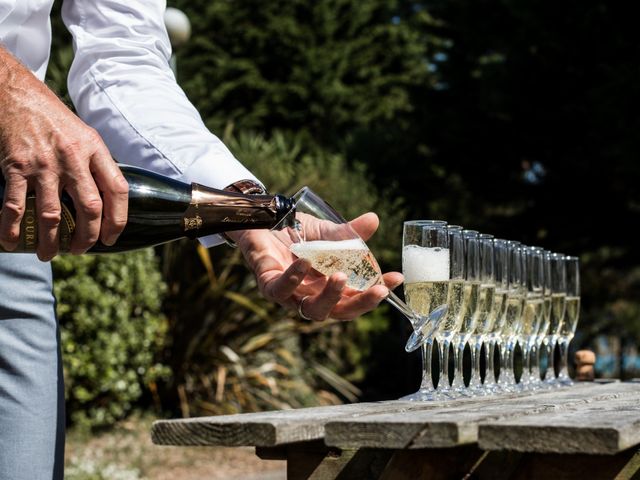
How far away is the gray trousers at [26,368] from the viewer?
2283 millimetres

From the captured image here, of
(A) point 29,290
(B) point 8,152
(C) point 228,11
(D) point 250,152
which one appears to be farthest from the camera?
(C) point 228,11

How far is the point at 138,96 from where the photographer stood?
8.10ft

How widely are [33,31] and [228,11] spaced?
22.5 metres

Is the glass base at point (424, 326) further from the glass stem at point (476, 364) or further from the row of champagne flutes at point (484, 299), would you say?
the glass stem at point (476, 364)

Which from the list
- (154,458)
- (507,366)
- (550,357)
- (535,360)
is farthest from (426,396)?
(154,458)

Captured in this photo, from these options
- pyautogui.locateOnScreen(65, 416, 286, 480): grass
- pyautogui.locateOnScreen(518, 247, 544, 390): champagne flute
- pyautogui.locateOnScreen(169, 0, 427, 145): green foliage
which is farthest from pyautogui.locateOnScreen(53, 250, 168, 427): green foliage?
pyautogui.locateOnScreen(169, 0, 427, 145): green foliage

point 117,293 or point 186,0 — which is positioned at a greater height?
point 186,0

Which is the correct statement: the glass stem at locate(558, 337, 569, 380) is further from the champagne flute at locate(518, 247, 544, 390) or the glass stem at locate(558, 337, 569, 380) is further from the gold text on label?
the gold text on label

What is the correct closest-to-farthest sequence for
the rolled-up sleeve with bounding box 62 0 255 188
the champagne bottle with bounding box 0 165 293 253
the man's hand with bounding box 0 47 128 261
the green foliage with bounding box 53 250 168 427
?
1. the man's hand with bounding box 0 47 128 261
2. the champagne bottle with bounding box 0 165 293 253
3. the rolled-up sleeve with bounding box 62 0 255 188
4. the green foliage with bounding box 53 250 168 427

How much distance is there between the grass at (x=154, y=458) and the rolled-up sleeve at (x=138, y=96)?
4495mm

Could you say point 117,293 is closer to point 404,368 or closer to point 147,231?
point 404,368

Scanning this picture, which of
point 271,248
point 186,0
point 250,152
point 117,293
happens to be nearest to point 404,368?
point 250,152

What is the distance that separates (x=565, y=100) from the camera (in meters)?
13.1

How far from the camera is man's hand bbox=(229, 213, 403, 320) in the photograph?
208 cm
